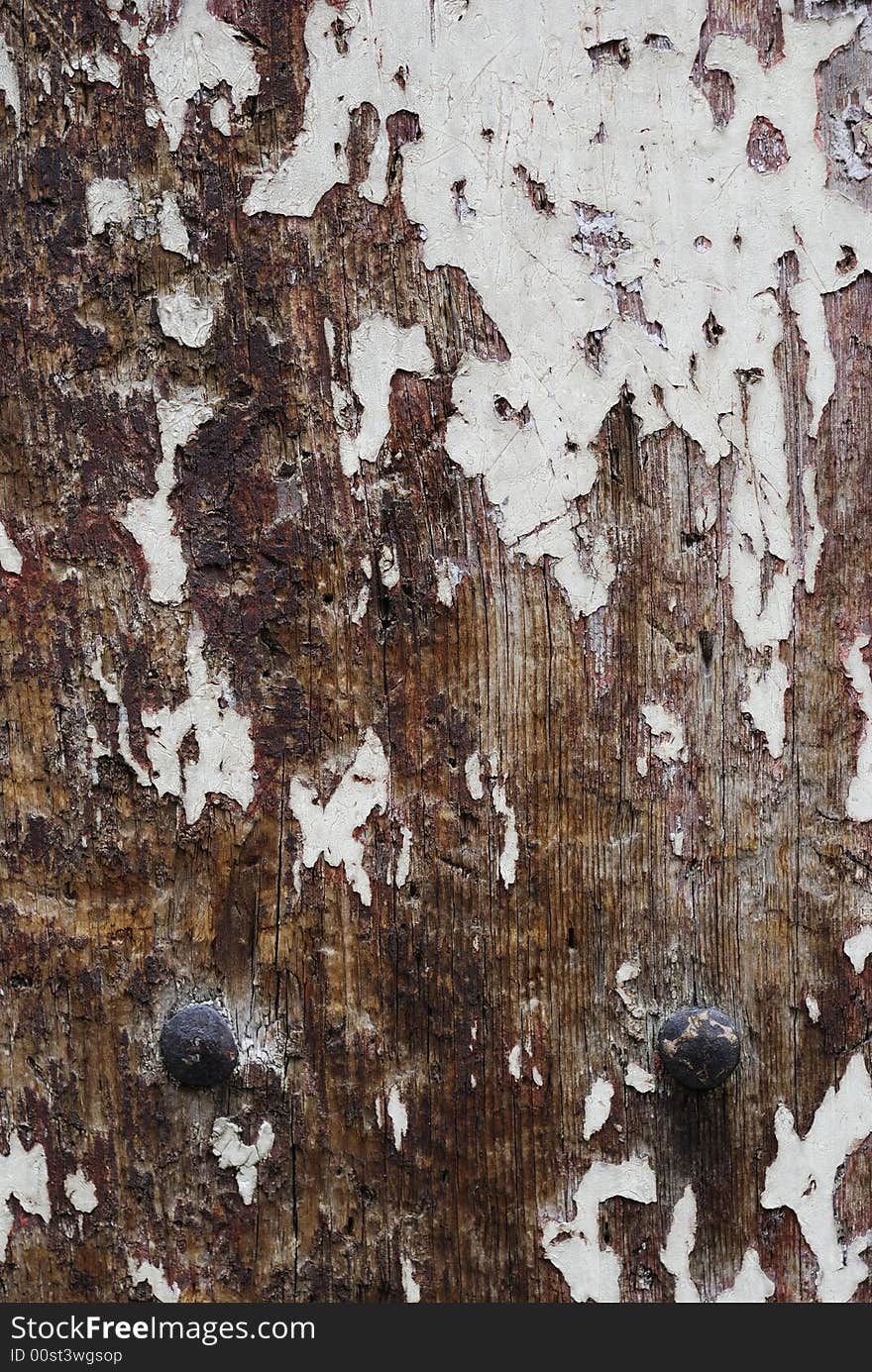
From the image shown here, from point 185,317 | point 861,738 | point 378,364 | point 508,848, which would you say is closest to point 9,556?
point 185,317

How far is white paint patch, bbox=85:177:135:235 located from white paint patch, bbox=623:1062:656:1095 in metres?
0.86

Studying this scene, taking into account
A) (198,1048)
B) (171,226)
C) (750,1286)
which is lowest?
(750,1286)

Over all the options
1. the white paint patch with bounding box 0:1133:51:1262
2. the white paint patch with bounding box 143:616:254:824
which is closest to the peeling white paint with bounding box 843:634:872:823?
the white paint patch with bounding box 143:616:254:824

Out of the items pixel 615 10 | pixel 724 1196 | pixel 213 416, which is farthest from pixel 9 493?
pixel 724 1196

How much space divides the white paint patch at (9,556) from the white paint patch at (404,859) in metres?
0.41

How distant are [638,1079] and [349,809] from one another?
0.35 meters

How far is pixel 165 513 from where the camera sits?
95 centimetres

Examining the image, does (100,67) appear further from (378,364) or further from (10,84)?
(378,364)

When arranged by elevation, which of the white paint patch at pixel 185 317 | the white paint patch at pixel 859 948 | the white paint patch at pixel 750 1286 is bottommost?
the white paint patch at pixel 750 1286

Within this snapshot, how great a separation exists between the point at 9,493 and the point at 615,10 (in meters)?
0.66

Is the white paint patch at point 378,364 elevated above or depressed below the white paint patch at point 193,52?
below

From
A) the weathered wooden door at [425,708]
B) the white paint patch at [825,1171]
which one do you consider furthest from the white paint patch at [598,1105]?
the white paint patch at [825,1171]

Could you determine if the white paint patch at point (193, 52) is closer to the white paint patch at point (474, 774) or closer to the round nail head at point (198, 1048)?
the white paint patch at point (474, 774)

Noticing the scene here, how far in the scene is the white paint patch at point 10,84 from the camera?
36.7 inches
